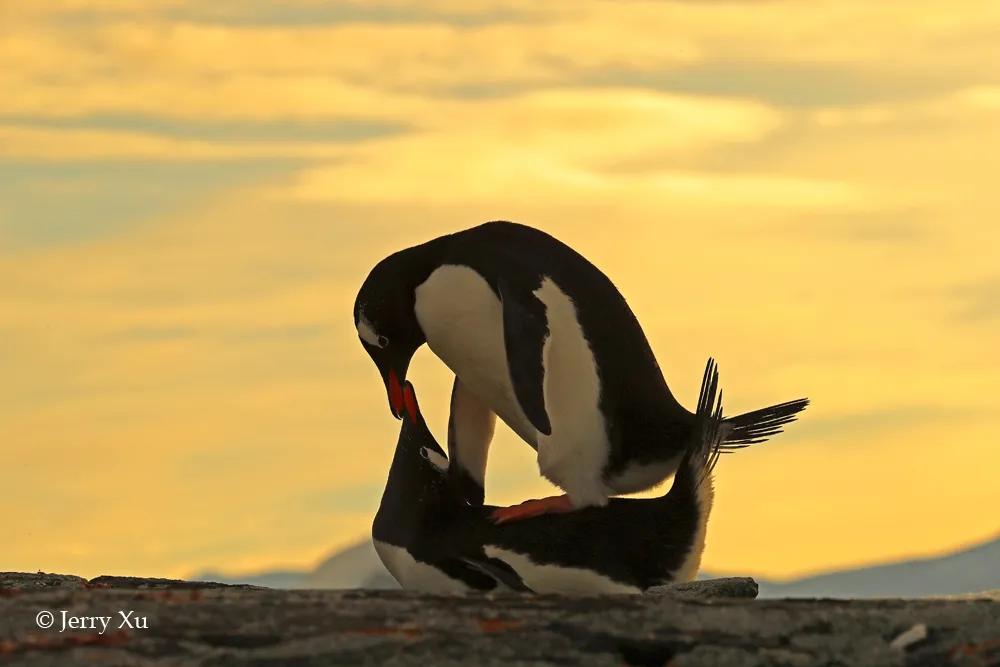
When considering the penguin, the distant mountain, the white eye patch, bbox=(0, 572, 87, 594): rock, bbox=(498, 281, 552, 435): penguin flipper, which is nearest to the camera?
bbox=(498, 281, 552, 435): penguin flipper

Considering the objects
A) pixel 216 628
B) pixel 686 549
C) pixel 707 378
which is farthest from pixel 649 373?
pixel 216 628

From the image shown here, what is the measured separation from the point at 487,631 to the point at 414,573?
323cm

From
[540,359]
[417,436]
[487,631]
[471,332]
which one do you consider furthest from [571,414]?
[487,631]

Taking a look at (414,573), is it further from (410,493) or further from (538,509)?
(538,509)

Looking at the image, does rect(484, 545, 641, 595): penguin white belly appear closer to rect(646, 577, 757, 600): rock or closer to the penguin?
rect(646, 577, 757, 600): rock

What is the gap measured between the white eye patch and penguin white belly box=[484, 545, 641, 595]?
2.91ft

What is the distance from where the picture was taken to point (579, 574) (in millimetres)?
9281

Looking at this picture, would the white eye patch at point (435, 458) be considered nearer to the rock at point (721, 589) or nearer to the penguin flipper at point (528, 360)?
the penguin flipper at point (528, 360)

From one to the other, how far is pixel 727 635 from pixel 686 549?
2.64 m

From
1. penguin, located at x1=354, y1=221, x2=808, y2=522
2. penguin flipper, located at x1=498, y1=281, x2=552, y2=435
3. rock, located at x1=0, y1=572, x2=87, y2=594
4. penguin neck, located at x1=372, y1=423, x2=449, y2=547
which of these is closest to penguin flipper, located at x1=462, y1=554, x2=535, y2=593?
penguin, located at x1=354, y1=221, x2=808, y2=522

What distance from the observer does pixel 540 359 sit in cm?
928

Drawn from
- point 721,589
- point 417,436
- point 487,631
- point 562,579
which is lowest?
point 487,631

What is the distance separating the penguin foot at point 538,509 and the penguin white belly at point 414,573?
456 mm

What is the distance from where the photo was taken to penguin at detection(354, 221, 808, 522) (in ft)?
31.0
